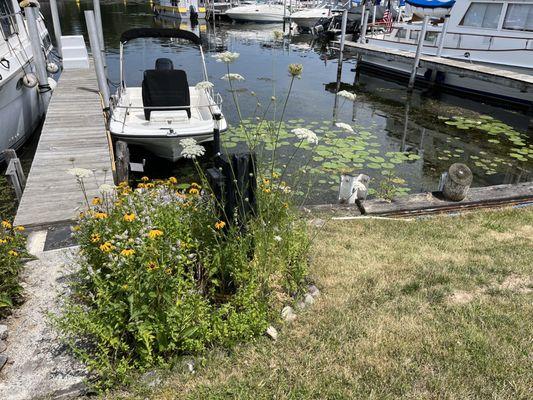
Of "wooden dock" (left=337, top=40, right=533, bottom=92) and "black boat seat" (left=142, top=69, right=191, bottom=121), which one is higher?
"black boat seat" (left=142, top=69, right=191, bottom=121)

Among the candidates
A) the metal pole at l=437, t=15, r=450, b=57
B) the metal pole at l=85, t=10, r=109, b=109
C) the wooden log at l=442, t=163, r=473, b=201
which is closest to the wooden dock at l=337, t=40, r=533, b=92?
the metal pole at l=437, t=15, r=450, b=57

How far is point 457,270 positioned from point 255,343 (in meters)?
2.30

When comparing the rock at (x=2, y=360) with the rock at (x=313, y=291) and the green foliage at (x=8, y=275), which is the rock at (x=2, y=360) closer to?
the green foliage at (x=8, y=275)

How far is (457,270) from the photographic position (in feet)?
13.1

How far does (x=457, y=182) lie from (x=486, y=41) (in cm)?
1240

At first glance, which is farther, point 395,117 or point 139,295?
point 395,117

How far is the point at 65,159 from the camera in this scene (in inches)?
253

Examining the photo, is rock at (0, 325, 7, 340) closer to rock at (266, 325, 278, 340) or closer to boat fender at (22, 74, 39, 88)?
rock at (266, 325, 278, 340)

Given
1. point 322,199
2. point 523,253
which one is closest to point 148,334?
point 523,253

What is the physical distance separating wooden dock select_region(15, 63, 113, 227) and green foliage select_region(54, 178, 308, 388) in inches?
36.7

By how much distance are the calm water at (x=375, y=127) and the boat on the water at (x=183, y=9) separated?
773 inches

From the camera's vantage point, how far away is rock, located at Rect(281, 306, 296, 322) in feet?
10.9

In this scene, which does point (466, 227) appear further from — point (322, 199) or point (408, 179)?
point (408, 179)

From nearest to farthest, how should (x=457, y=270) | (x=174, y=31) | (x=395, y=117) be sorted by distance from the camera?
(x=457, y=270) < (x=174, y=31) < (x=395, y=117)
